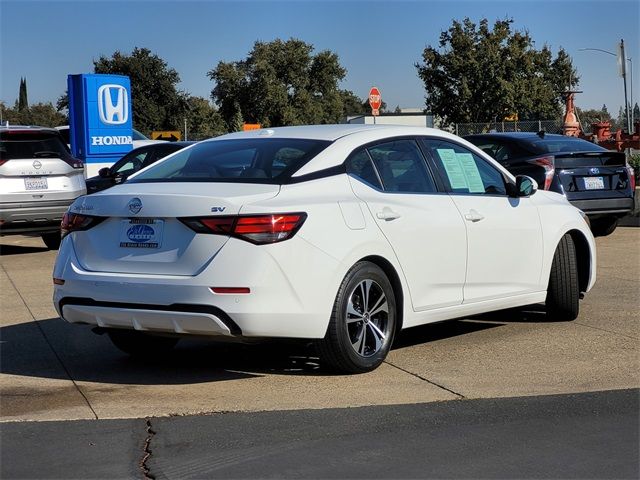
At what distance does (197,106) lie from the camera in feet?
260

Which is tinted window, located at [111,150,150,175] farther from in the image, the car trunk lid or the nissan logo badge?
the nissan logo badge

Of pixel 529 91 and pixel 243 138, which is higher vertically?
pixel 529 91

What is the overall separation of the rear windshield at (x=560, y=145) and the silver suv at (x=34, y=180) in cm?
651

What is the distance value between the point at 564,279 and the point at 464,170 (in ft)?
4.53

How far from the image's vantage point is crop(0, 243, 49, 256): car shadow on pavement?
50.8 feet

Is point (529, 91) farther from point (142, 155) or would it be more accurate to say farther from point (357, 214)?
point (357, 214)

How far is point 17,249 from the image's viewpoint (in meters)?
16.0

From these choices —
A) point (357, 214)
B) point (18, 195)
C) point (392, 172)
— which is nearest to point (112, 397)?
point (357, 214)

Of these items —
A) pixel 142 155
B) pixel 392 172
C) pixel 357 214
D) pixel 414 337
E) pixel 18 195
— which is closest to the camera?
pixel 357 214

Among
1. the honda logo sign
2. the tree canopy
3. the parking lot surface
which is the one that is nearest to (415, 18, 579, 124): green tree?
the tree canopy

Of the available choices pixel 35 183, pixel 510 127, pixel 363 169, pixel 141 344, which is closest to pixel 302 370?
pixel 141 344

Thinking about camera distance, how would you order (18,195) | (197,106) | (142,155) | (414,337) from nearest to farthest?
(414,337) → (18,195) → (142,155) → (197,106)

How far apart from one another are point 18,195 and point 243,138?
7937 millimetres

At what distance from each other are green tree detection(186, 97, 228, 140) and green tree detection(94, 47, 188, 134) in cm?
75
